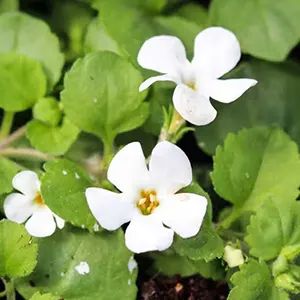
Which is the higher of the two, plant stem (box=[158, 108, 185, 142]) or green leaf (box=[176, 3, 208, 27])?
plant stem (box=[158, 108, 185, 142])

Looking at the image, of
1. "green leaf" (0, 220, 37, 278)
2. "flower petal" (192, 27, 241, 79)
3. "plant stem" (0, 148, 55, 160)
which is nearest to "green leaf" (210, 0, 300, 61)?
"flower petal" (192, 27, 241, 79)

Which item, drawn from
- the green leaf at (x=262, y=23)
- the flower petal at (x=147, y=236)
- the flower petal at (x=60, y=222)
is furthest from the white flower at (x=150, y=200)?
the green leaf at (x=262, y=23)

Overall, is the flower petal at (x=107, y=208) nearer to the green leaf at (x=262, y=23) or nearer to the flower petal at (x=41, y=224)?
the flower petal at (x=41, y=224)

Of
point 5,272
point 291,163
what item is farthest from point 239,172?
point 5,272

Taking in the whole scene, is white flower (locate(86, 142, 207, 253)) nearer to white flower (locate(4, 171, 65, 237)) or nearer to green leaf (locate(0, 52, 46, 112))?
white flower (locate(4, 171, 65, 237))

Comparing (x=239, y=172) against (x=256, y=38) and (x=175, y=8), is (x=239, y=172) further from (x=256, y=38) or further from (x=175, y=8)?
(x=175, y=8)

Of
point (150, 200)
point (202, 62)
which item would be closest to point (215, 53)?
point (202, 62)
